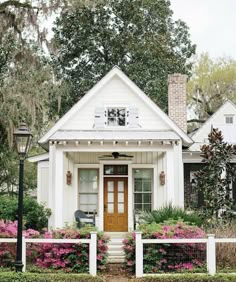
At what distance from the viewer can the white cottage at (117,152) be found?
47.9ft

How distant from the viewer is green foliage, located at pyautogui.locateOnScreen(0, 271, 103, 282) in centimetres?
893

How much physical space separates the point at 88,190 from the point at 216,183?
15.3 feet

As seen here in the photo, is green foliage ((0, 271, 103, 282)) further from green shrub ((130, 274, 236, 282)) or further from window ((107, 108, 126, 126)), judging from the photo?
window ((107, 108, 126, 126))

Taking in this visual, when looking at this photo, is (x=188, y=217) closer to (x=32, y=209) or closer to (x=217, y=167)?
(x=217, y=167)

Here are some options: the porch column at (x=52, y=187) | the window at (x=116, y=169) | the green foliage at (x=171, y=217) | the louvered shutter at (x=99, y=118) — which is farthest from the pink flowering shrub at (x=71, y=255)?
the window at (x=116, y=169)

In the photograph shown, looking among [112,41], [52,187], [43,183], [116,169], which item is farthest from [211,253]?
[112,41]

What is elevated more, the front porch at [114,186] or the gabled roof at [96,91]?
the gabled roof at [96,91]

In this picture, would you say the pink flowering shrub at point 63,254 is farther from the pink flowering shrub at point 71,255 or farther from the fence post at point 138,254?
the fence post at point 138,254

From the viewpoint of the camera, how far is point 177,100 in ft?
56.1

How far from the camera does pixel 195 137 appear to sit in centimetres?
2056

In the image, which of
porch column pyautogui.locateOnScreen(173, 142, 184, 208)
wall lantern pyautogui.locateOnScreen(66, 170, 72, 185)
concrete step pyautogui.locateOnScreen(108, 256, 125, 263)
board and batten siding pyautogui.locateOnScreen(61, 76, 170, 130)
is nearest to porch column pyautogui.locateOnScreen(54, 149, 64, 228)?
wall lantern pyautogui.locateOnScreen(66, 170, 72, 185)

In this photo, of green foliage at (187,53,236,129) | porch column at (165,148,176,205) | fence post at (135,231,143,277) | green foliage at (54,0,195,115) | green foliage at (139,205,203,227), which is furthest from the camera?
green foliage at (187,53,236,129)

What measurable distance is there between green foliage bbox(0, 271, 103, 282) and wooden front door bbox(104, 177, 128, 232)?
6.71 meters

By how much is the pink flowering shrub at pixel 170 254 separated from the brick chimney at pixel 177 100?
676 cm
